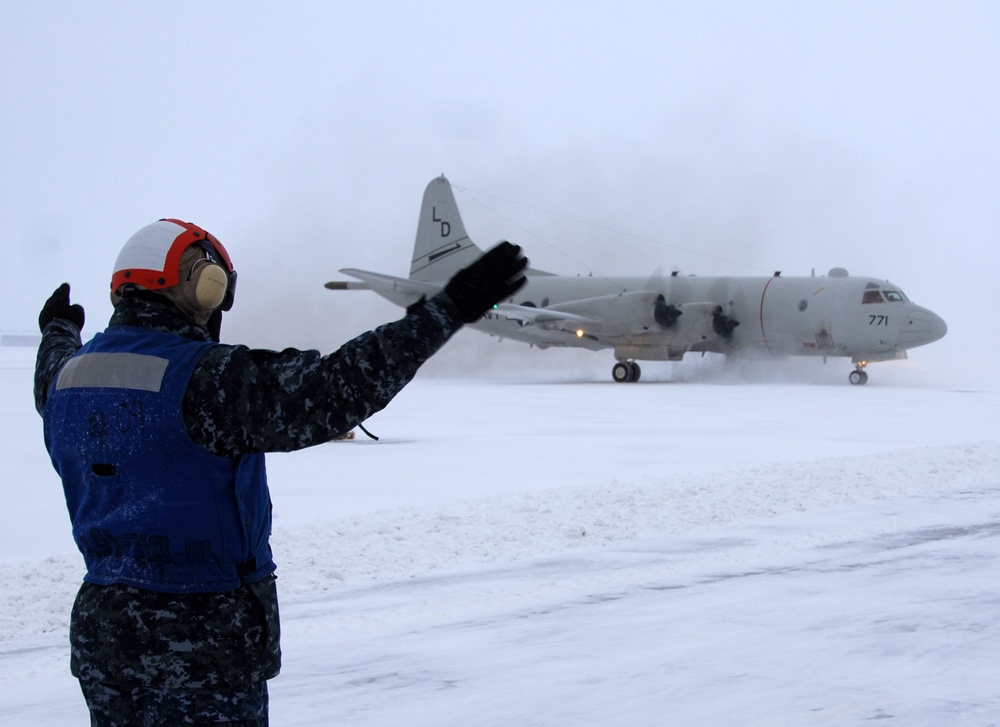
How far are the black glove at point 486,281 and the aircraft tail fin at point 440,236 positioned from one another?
3522 cm

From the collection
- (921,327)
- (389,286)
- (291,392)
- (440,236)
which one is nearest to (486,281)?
(291,392)

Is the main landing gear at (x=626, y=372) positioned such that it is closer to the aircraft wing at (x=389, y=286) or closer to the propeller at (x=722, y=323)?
the propeller at (x=722, y=323)

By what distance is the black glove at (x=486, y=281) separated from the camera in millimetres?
2424

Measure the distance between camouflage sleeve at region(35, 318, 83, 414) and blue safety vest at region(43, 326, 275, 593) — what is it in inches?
17.8

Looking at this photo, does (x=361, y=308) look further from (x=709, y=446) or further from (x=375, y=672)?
(x=375, y=672)

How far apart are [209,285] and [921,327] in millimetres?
28640

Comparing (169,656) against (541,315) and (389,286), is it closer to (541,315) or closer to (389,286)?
(541,315)

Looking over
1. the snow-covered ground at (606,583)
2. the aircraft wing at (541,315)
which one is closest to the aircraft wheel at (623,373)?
the aircraft wing at (541,315)

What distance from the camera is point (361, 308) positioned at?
49.4m

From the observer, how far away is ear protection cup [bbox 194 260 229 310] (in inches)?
98.7

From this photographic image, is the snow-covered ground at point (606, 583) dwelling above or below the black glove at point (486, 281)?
below

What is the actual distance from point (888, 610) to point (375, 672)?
3000mm

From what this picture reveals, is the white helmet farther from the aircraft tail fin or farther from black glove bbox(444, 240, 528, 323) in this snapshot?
the aircraft tail fin

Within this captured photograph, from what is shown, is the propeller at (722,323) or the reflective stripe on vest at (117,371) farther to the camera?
the propeller at (722,323)
